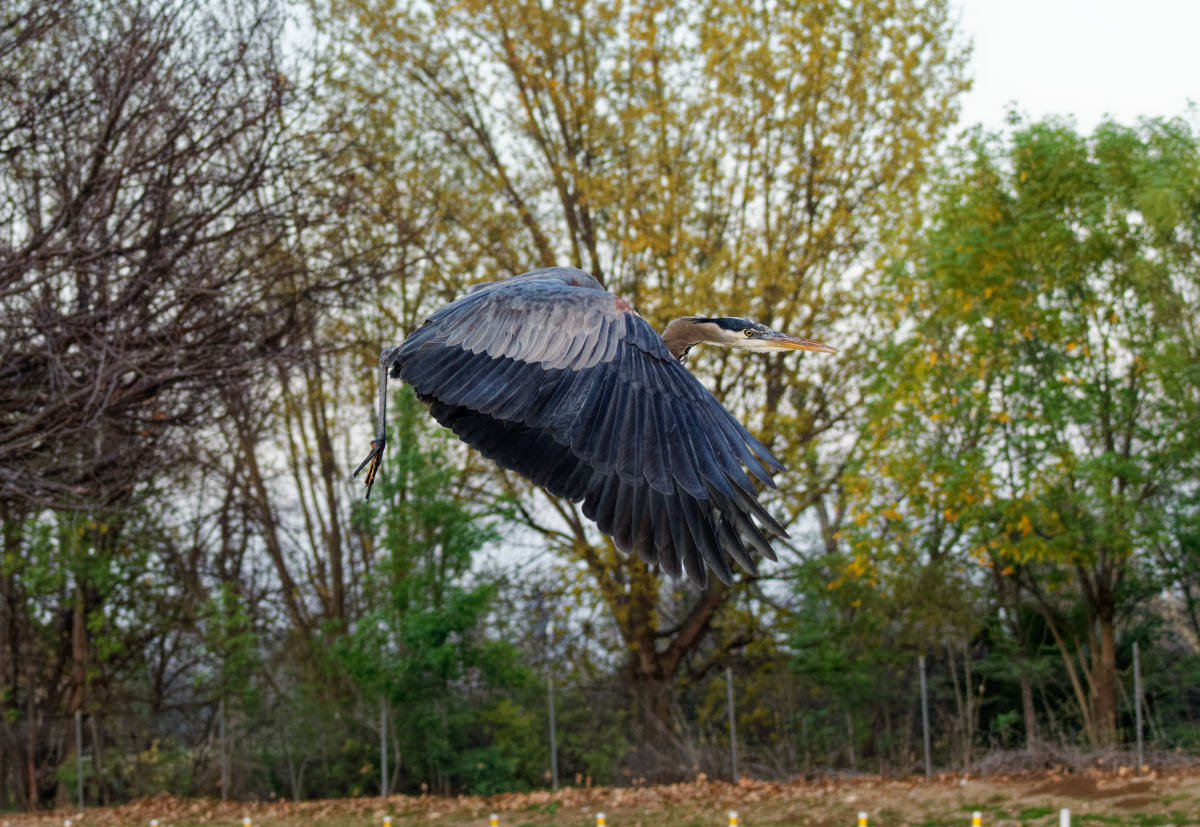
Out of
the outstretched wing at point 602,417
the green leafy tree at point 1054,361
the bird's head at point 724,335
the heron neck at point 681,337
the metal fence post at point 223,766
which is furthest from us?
the metal fence post at point 223,766

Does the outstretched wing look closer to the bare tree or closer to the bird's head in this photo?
the bird's head

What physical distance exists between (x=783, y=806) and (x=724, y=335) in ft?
28.3

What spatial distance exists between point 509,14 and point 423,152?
229 cm

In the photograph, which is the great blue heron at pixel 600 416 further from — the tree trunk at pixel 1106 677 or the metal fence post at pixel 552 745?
the tree trunk at pixel 1106 677

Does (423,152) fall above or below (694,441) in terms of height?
above

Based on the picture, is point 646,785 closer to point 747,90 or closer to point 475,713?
point 475,713

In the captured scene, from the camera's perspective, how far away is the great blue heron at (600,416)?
3.69 metres

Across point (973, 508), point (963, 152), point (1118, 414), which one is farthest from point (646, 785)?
point (963, 152)

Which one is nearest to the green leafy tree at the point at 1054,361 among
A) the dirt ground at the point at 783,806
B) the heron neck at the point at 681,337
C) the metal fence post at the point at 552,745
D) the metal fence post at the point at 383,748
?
the dirt ground at the point at 783,806

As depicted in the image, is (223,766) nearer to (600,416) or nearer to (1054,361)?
(1054,361)

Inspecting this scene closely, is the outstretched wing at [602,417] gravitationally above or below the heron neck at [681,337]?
below

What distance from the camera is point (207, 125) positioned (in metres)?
9.23

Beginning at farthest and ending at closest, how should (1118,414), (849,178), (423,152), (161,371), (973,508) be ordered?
(423,152), (849,178), (1118,414), (973,508), (161,371)

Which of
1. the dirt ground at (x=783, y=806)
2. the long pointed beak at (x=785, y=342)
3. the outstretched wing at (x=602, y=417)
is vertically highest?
the long pointed beak at (x=785, y=342)
